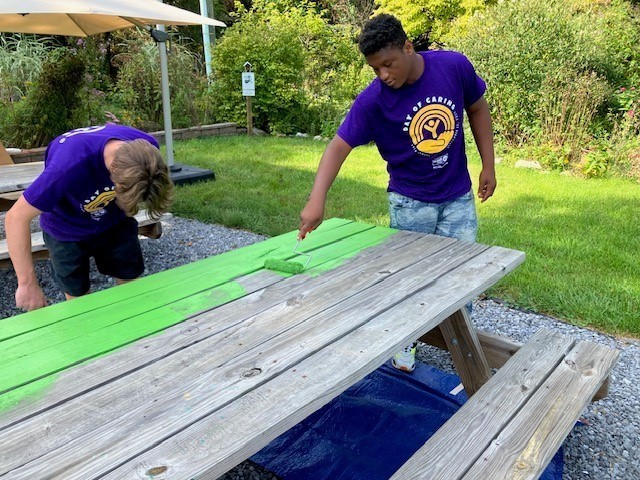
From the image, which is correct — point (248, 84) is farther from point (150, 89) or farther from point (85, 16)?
point (85, 16)

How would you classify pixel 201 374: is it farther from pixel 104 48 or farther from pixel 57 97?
pixel 104 48

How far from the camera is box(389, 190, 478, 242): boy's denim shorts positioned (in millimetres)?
2756

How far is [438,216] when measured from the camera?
9.16 feet

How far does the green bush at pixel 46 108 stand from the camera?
7.55 metres

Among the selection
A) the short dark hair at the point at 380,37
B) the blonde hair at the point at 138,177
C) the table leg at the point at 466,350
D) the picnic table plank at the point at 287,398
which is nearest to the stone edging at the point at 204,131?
the short dark hair at the point at 380,37

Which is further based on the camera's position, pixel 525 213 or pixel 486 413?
pixel 525 213

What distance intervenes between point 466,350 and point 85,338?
162 cm

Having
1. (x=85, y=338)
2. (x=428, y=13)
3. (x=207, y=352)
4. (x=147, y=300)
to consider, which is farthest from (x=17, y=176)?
(x=428, y=13)

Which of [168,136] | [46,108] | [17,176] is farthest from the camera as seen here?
[46,108]

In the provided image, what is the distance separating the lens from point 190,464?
113 cm

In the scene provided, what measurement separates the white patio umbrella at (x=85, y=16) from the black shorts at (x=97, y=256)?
1.98 metres

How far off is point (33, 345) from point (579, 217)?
5.02 m

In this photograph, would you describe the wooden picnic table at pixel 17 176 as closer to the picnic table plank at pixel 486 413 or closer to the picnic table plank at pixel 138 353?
the picnic table plank at pixel 138 353

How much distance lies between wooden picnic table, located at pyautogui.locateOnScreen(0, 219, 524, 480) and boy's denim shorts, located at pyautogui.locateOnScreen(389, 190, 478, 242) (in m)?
0.35
